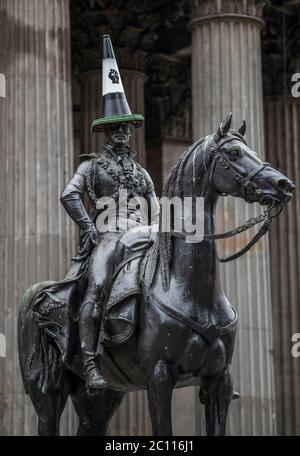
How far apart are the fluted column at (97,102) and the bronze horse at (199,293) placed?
2096 centimetres

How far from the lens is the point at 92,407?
67.7 feet

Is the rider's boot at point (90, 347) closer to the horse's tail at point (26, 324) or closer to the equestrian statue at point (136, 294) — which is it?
the equestrian statue at point (136, 294)

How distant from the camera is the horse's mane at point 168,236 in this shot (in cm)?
1878

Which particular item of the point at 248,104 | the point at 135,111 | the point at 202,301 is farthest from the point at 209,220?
the point at 135,111

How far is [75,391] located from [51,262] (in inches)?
411

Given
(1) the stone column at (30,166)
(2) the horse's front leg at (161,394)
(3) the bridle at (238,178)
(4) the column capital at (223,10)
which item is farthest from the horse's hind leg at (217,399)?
(4) the column capital at (223,10)

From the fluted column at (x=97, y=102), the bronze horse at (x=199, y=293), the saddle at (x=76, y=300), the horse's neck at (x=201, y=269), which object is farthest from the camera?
the fluted column at (x=97, y=102)

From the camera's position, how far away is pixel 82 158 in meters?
20.7

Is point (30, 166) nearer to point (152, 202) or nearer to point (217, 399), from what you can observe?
point (152, 202)

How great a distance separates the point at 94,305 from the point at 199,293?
1334 mm

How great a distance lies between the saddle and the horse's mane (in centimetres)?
24

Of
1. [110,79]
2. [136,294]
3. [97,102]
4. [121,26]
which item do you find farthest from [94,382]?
[121,26]
